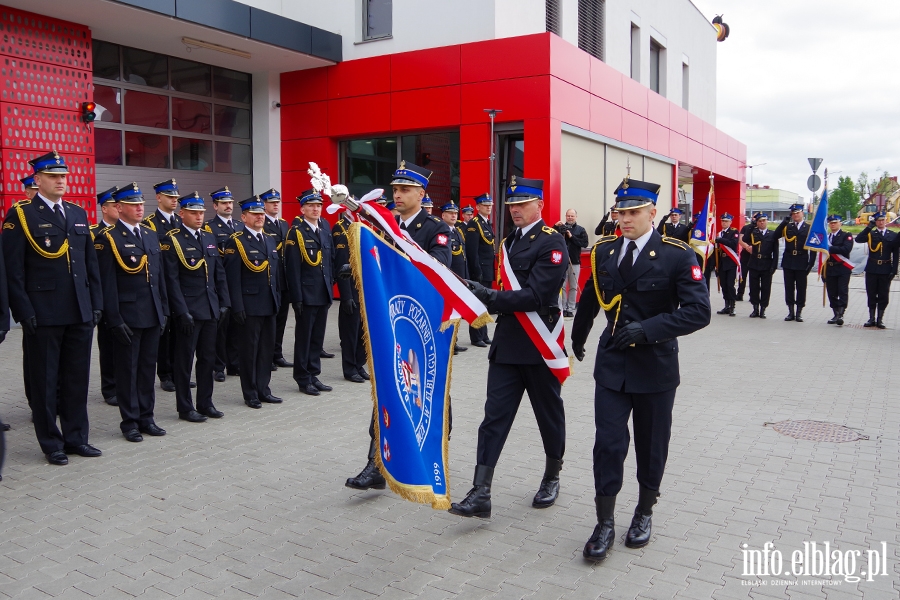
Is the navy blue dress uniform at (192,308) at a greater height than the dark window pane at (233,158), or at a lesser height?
lesser

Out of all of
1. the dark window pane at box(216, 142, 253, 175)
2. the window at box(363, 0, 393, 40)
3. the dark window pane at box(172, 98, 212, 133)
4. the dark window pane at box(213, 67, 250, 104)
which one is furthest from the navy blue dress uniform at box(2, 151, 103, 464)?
the window at box(363, 0, 393, 40)

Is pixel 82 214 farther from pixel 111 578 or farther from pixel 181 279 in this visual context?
pixel 111 578

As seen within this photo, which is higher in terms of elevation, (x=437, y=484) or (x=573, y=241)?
(x=573, y=241)

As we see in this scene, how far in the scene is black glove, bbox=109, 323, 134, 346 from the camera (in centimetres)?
630

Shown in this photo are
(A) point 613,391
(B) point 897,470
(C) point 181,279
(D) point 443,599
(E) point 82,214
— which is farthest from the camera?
(C) point 181,279

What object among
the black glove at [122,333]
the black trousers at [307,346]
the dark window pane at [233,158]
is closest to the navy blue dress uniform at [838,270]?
the black trousers at [307,346]

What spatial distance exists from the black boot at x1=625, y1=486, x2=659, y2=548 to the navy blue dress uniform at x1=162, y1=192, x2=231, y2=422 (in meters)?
4.35

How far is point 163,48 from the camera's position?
15117 millimetres

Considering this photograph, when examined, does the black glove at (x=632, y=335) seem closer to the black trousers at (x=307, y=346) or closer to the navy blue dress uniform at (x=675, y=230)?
the black trousers at (x=307, y=346)

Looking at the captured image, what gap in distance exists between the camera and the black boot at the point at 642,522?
427 centimetres

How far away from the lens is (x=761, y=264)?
1566cm

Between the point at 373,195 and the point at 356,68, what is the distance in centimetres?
1313

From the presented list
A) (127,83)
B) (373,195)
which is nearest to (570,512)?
(373,195)

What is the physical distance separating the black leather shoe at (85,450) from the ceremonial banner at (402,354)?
9.12 feet
